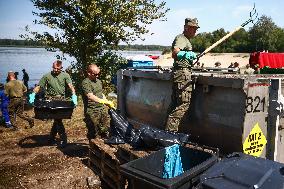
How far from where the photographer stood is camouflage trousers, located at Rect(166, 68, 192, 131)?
196 inches

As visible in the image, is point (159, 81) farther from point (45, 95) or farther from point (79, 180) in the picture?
point (45, 95)

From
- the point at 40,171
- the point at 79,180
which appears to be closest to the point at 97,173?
the point at 79,180

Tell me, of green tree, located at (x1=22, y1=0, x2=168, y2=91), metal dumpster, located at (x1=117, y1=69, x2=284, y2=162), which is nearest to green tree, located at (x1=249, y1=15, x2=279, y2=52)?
green tree, located at (x1=22, y1=0, x2=168, y2=91)

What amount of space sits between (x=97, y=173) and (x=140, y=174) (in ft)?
8.36

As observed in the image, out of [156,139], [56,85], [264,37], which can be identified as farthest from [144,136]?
[264,37]

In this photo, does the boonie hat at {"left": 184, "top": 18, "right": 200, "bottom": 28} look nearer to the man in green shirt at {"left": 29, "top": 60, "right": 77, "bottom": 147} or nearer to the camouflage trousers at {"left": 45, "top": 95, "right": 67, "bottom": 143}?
the man in green shirt at {"left": 29, "top": 60, "right": 77, "bottom": 147}

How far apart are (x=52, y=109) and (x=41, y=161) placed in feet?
3.81

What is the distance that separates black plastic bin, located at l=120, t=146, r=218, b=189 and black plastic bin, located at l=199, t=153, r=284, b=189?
5.7 inches

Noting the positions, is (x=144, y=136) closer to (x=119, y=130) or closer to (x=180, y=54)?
(x=119, y=130)

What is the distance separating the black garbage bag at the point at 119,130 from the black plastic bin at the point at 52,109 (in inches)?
72.0

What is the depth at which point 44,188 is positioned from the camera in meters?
5.41

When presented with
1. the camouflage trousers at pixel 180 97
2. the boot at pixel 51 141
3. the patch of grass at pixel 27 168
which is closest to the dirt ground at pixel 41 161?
the patch of grass at pixel 27 168

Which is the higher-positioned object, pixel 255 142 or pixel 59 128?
pixel 255 142

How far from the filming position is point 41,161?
6.77 metres
